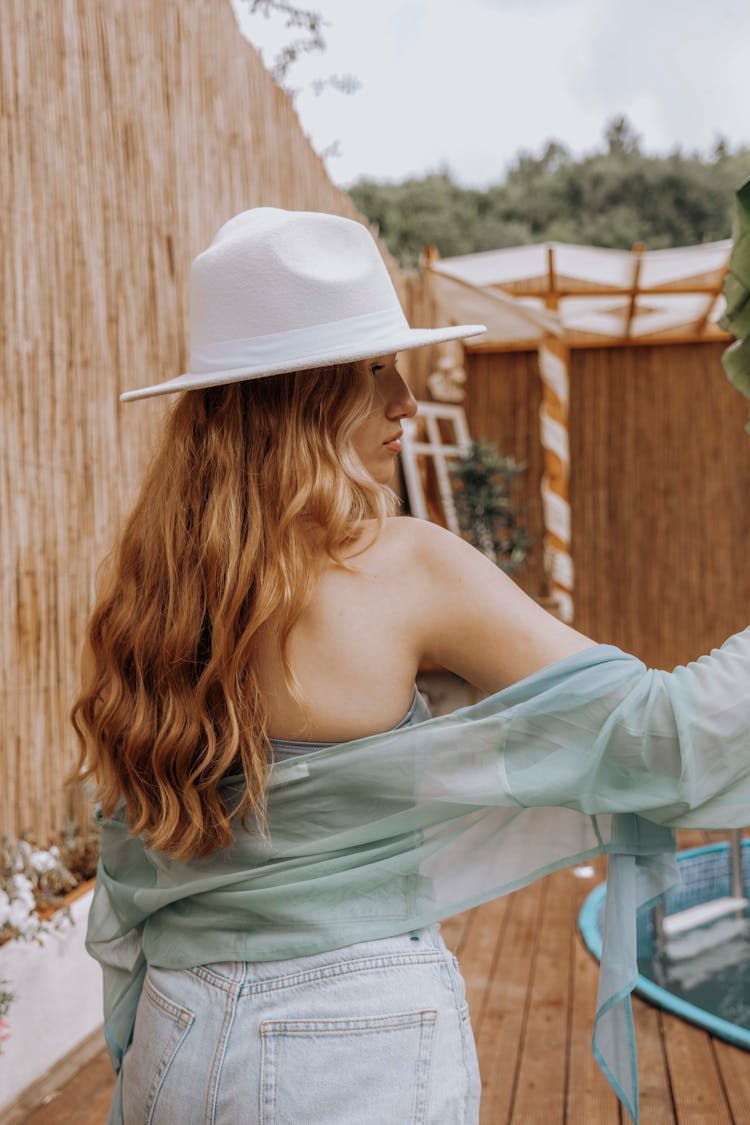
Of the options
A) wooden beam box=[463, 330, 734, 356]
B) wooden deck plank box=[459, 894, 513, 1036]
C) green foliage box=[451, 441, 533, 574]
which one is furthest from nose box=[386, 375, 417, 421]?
wooden beam box=[463, 330, 734, 356]

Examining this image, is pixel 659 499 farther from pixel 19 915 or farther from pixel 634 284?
pixel 19 915

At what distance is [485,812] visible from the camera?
1.10 m

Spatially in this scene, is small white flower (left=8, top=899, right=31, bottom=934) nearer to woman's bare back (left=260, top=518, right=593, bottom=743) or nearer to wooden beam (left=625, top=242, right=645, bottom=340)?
woman's bare back (left=260, top=518, right=593, bottom=743)

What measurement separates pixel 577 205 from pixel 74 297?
1764 centimetres

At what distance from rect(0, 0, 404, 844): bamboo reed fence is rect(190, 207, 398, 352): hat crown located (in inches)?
62.6

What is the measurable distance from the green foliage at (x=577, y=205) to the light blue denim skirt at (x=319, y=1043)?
1724cm

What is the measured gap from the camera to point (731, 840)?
3553 mm

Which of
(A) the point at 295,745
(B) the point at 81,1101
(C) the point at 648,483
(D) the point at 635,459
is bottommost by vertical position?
(B) the point at 81,1101

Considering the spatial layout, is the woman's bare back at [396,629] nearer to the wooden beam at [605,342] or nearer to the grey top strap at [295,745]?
the grey top strap at [295,745]

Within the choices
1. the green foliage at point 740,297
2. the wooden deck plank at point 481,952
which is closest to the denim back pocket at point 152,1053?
the green foliage at point 740,297

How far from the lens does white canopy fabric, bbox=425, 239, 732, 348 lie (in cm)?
589

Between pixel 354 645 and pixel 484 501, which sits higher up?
pixel 354 645

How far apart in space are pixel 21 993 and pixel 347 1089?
1.62 metres

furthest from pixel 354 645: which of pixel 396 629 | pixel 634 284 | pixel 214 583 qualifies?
pixel 634 284
